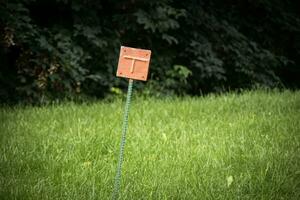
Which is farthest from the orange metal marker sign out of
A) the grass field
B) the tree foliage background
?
the tree foliage background

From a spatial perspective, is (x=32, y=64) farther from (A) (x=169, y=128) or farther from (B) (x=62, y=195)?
(B) (x=62, y=195)

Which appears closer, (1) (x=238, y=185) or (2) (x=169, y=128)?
(1) (x=238, y=185)

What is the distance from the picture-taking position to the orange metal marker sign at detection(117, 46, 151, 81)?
13.0ft

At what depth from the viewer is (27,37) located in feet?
27.9

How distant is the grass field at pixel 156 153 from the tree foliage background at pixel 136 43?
1688mm

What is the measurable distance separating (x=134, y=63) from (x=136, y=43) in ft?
22.2

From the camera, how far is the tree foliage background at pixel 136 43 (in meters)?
8.80

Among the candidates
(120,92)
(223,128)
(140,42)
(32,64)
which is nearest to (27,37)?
(32,64)

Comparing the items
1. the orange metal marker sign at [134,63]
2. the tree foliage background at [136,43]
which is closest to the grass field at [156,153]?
the orange metal marker sign at [134,63]

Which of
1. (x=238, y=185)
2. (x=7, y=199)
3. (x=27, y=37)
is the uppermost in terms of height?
(x=27, y=37)

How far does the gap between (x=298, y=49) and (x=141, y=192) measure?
33.9 ft

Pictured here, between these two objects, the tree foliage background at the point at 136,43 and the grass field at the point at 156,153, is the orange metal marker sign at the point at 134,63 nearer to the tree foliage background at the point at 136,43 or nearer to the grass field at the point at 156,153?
the grass field at the point at 156,153

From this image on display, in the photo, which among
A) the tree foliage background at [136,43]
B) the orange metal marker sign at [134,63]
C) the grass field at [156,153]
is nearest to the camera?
the orange metal marker sign at [134,63]

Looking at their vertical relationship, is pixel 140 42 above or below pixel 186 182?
above
